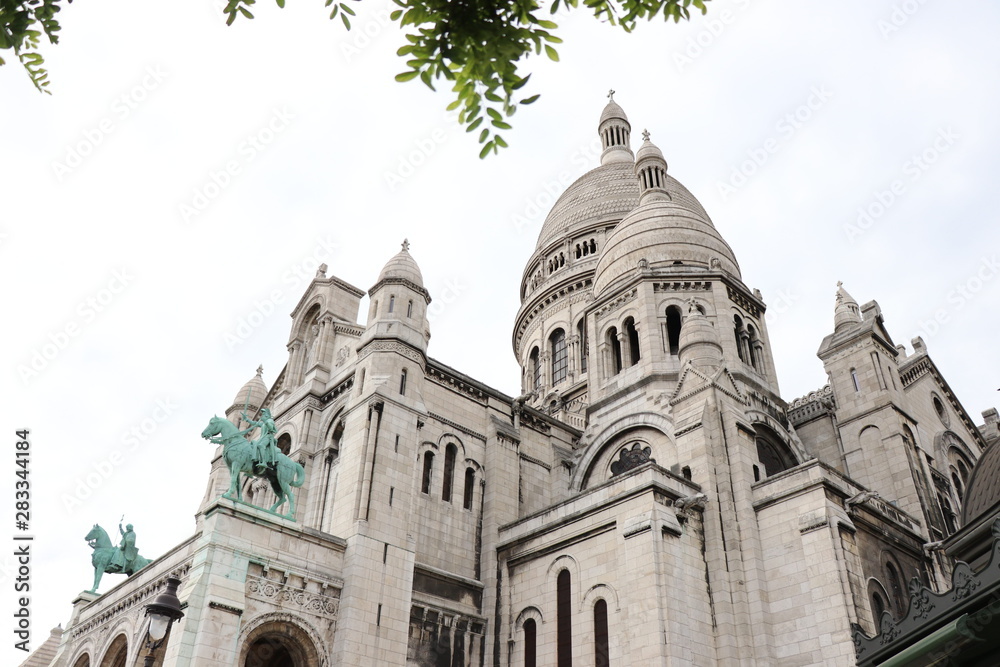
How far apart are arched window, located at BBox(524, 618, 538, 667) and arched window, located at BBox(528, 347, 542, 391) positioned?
22166mm

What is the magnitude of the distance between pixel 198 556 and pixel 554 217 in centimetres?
3864

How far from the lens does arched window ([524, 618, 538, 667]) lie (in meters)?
25.3

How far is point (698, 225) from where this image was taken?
36.3m

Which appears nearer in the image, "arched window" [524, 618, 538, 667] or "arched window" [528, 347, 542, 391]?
"arched window" [524, 618, 538, 667]

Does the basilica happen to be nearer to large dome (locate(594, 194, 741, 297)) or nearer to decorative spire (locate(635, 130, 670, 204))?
large dome (locate(594, 194, 741, 297))

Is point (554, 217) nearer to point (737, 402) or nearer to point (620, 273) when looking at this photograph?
point (620, 273)

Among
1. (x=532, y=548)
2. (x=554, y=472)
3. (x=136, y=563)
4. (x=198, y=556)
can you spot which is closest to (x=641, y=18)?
(x=198, y=556)

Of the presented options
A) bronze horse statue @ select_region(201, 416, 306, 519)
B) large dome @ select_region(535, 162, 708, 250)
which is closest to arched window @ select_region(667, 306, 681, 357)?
bronze horse statue @ select_region(201, 416, 306, 519)

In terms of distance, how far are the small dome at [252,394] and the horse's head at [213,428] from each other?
12.8m

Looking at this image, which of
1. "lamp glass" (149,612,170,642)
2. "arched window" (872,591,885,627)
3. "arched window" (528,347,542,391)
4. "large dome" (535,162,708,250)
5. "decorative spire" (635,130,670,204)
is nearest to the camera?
"lamp glass" (149,612,170,642)

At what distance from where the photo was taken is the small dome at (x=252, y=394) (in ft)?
122

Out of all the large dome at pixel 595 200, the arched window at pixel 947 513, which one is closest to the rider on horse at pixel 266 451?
the arched window at pixel 947 513

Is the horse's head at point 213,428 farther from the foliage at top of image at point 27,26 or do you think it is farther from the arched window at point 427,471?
the foliage at top of image at point 27,26

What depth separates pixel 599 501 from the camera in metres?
25.4
